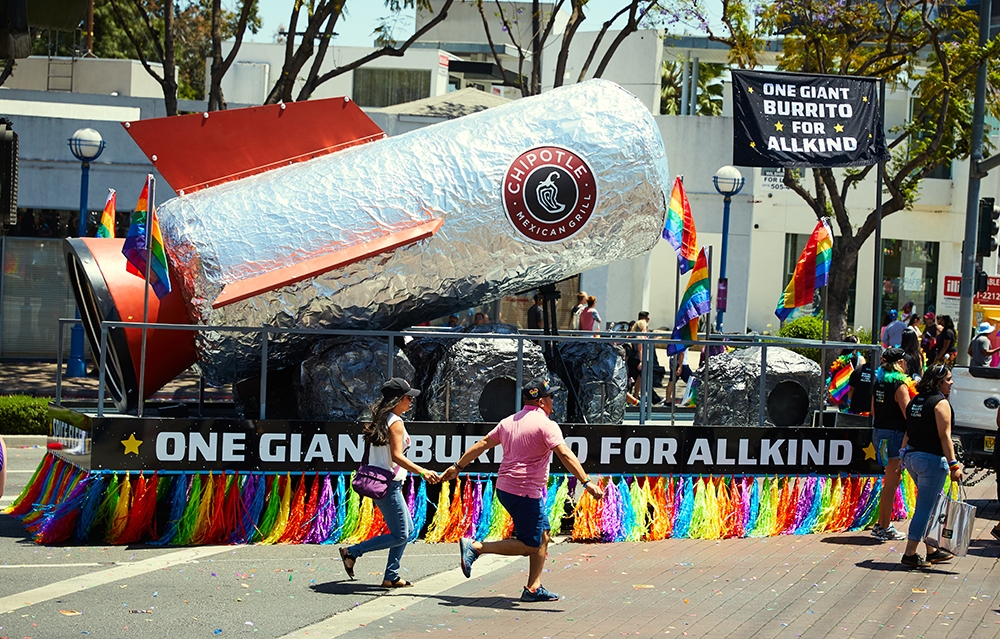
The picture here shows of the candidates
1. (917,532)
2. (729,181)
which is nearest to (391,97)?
(729,181)

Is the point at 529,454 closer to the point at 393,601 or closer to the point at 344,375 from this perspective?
the point at 393,601

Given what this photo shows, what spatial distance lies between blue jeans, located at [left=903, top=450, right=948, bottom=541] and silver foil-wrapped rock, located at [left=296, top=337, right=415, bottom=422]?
4230mm

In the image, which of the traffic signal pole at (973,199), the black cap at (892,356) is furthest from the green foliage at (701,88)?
the black cap at (892,356)

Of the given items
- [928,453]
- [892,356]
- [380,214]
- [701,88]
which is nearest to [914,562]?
[928,453]

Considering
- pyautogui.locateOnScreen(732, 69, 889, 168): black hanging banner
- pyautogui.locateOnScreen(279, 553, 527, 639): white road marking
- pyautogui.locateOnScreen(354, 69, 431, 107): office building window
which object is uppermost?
pyautogui.locateOnScreen(354, 69, 431, 107): office building window

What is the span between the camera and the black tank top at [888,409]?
395 inches

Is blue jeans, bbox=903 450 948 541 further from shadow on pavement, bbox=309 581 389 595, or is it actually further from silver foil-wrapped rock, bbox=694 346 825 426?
shadow on pavement, bbox=309 581 389 595

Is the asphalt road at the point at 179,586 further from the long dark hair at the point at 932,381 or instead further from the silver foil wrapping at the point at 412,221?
the long dark hair at the point at 932,381

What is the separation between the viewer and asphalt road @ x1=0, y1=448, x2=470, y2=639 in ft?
23.1

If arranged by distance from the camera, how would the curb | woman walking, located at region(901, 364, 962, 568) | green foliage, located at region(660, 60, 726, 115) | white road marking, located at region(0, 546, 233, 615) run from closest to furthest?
white road marking, located at region(0, 546, 233, 615)
woman walking, located at region(901, 364, 962, 568)
the curb
green foliage, located at region(660, 60, 726, 115)

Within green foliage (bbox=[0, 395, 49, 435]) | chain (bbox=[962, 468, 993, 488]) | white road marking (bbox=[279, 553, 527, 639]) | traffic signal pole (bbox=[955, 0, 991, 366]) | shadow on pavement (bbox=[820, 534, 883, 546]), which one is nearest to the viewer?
white road marking (bbox=[279, 553, 527, 639])

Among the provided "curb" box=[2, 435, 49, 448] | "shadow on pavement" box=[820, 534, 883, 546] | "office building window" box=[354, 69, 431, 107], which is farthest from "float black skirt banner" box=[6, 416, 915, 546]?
"office building window" box=[354, 69, 431, 107]

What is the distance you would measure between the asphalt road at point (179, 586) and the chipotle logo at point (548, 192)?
9.42ft

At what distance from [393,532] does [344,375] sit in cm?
218
